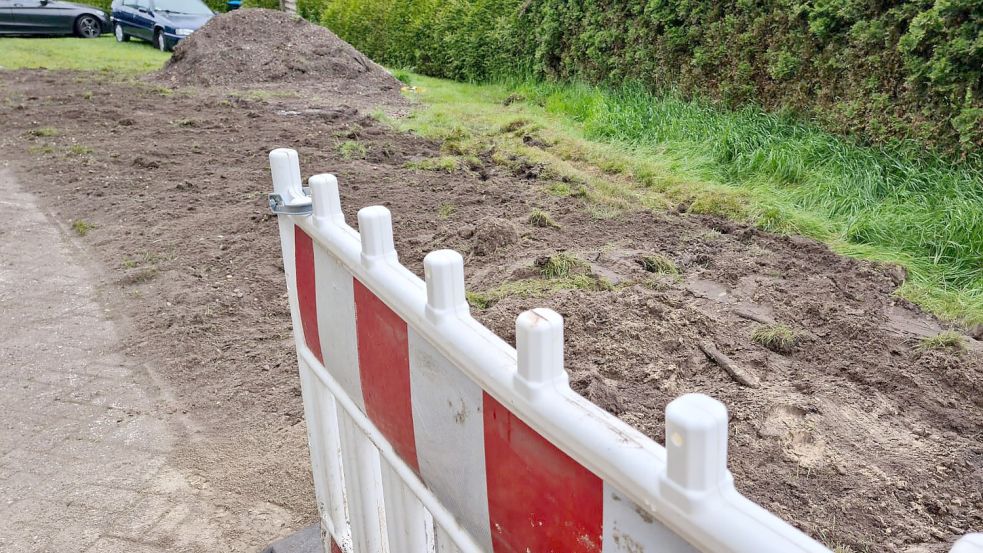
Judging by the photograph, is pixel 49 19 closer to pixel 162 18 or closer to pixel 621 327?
pixel 162 18

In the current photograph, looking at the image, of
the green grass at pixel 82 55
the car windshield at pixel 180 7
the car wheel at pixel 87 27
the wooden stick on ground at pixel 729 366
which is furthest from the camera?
the car wheel at pixel 87 27

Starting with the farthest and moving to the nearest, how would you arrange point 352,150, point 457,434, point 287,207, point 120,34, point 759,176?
1. point 120,34
2. point 352,150
3. point 759,176
4. point 287,207
5. point 457,434

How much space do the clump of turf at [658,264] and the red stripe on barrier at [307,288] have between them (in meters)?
2.65

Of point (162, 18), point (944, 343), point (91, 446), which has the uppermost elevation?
point (162, 18)

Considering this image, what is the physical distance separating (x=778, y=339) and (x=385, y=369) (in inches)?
95.9

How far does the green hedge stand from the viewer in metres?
5.68

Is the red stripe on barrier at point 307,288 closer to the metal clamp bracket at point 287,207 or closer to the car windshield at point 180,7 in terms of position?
the metal clamp bracket at point 287,207

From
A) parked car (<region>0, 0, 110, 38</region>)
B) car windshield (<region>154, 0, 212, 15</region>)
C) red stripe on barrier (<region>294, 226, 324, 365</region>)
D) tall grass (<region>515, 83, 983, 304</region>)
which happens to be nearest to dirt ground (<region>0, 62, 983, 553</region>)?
tall grass (<region>515, 83, 983, 304</region>)

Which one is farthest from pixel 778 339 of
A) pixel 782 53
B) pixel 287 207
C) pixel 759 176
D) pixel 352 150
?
pixel 352 150

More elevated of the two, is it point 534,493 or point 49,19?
point 49,19

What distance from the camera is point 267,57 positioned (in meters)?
14.0

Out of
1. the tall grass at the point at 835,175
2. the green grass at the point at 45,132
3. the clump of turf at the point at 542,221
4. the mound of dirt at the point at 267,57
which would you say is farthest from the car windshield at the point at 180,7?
the clump of turf at the point at 542,221

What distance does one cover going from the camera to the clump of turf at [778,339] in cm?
363

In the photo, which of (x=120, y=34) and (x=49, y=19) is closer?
(x=120, y=34)
